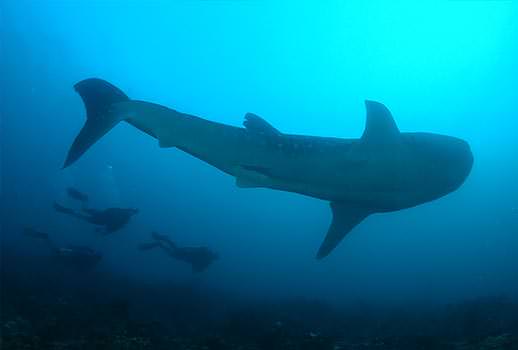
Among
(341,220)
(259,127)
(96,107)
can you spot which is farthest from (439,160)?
(96,107)

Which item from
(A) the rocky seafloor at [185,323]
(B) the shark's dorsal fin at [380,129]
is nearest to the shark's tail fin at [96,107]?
(A) the rocky seafloor at [185,323]

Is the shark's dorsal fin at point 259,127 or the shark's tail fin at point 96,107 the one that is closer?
the shark's dorsal fin at point 259,127

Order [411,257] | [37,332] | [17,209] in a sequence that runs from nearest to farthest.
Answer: [37,332] → [17,209] → [411,257]

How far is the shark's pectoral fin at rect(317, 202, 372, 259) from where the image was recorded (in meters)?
7.69

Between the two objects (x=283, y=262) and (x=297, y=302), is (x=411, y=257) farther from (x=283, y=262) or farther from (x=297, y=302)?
(x=297, y=302)

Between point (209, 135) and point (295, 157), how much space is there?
53.7 inches

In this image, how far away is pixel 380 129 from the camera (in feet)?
22.5

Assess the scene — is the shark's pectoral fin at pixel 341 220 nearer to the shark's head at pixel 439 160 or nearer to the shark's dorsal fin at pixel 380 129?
the shark's head at pixel 439 160

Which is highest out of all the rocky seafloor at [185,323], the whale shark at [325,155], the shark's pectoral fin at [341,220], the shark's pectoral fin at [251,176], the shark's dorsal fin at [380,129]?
the shark's dorsal fin at [380,129]

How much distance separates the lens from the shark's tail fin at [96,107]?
297 inches

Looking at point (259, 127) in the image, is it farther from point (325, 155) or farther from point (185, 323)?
point (185, 323)

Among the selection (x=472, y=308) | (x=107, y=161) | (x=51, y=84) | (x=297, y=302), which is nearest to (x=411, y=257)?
(x=297, y=302)

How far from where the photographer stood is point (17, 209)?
118 feet

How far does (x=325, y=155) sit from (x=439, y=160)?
6.02ft
